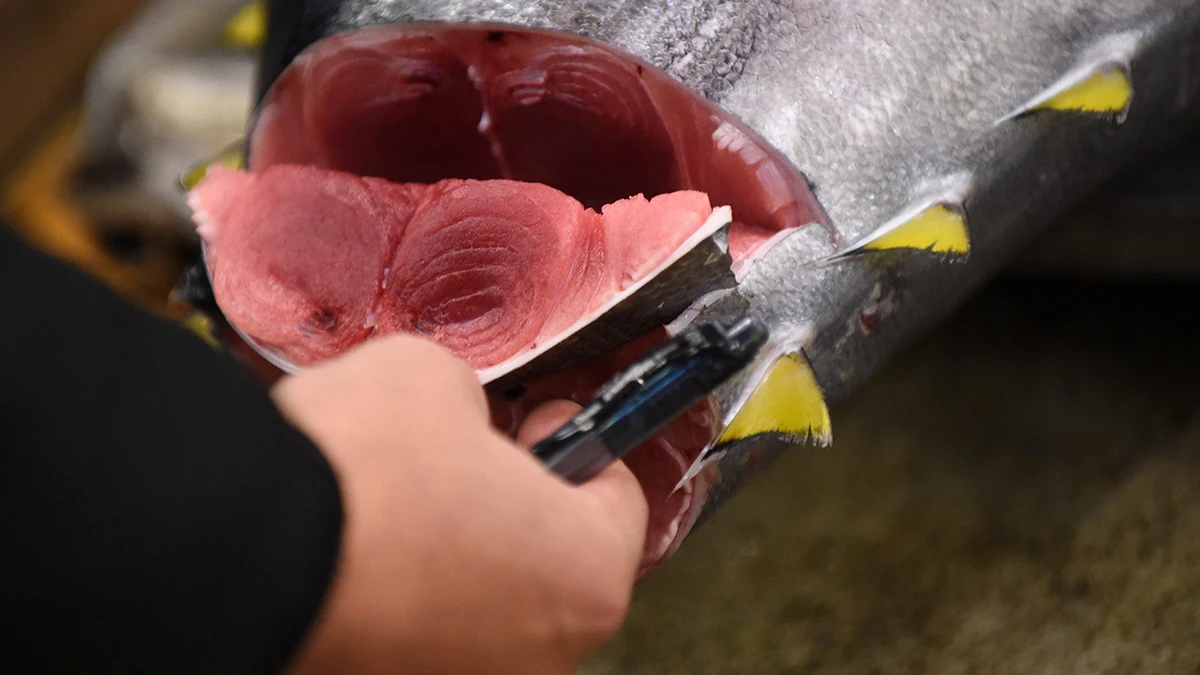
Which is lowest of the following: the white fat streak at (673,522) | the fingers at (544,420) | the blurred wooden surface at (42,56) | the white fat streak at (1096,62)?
the blurred wooden surface at (42,56)

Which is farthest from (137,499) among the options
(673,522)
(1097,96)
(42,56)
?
(42,56)

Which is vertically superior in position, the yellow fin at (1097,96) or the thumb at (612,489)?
the yellow fin at (1097,96)

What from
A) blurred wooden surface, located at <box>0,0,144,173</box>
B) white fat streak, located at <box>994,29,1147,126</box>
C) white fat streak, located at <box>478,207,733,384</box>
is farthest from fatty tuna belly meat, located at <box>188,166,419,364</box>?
blurred wooden surface, located at <box>0,0,144,173</box>

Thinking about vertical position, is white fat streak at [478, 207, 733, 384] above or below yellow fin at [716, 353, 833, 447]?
above

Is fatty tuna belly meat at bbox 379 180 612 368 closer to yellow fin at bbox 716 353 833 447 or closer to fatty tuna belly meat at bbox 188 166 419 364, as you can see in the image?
fatty tuna belly meat at bbox 188 166 419 364

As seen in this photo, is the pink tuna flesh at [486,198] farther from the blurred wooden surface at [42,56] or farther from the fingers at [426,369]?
the blurred wooden surface at [42,56]

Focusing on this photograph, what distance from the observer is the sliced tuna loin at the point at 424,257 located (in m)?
0.71

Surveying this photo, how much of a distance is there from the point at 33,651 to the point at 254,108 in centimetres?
61

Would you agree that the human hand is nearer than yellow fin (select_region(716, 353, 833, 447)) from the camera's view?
Yes

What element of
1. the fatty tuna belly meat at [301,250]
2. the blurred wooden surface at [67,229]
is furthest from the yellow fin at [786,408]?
the blurred wooden surface at [67,229]

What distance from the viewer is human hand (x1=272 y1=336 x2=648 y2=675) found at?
525mm

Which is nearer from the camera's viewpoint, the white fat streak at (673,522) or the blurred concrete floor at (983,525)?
the white fat streak at (673,522)

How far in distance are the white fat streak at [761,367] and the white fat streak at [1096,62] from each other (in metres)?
0.28

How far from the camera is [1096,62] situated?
0.90 m
